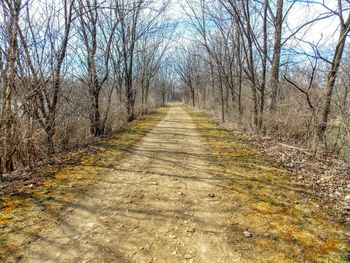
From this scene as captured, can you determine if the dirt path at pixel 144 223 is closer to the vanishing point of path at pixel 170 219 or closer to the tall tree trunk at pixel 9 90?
the vanishing point of path at pixel 170 219

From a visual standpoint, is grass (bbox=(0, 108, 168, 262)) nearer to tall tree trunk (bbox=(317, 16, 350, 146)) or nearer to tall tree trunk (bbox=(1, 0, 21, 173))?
tall tree trunk (bbox=(1, 0, 21, 173))

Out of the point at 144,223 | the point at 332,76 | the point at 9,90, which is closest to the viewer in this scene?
the point at 144,223

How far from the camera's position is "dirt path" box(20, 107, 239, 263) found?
8.15 feet

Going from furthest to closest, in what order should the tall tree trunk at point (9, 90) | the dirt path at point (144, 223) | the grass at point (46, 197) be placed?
the tall tree trunk at point (9, 90), the grass at point (46, 197), the dirt path at point (144, 223)

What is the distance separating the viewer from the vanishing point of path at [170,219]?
2512 mm

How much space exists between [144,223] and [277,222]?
177 centimetres

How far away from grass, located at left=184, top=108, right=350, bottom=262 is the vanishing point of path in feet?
0.04

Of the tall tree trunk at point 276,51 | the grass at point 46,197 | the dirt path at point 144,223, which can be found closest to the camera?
the dirt path at point 144,223

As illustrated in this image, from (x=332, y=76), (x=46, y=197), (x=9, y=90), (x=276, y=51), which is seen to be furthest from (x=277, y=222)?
(x=276, y=51)

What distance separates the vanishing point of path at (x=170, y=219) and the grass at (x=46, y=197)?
15 mm

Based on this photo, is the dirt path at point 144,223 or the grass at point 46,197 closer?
the dirt path at point 144,223

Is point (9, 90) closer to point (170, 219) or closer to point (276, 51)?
point (170, 219)

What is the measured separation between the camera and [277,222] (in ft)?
10.2

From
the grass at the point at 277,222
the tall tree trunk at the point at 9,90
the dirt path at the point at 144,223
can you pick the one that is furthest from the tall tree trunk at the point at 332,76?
the tall tree trunk at the point at 9,90
